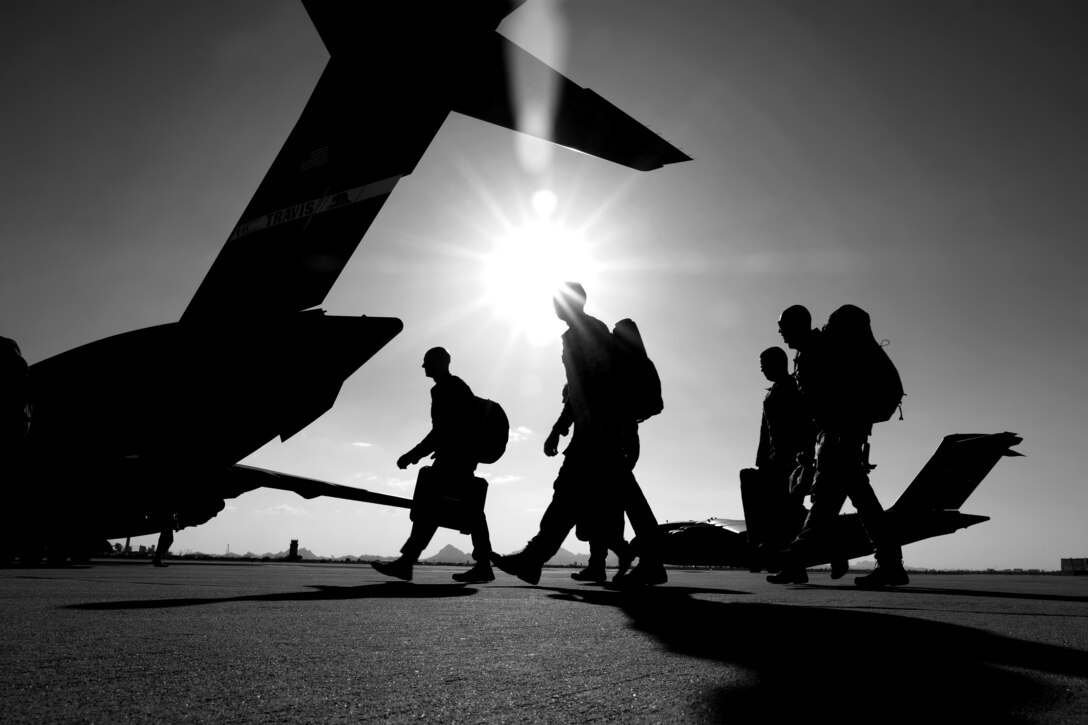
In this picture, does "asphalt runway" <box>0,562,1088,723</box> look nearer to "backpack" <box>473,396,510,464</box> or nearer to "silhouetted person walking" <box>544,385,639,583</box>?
"silhouetted person walking" <box>544,385,639,583</box>

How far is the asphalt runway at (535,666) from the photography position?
1123 mm

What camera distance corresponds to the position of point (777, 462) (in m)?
6.25

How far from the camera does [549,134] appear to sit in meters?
4.54

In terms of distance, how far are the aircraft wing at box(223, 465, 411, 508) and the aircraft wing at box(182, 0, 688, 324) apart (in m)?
4.50

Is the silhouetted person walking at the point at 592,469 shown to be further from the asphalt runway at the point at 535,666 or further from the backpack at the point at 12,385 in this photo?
the backpack at the point at 12,385

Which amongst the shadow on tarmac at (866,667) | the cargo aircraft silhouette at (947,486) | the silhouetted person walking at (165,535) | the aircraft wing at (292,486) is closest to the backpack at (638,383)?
the shadow on tarmac at (866,667)

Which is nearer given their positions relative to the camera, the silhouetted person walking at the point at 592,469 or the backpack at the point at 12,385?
the backpack at the point at 12,385

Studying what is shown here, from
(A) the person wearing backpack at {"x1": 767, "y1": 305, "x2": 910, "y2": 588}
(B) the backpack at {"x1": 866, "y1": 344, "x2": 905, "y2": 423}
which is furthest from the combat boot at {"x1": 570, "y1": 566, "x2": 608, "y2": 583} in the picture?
(B) the backpack at {"x1": 866, "y1": 344, "x2": 905, "y2": 423}

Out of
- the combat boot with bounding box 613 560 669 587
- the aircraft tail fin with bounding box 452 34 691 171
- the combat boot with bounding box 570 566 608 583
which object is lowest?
the combat boot with bounding box 570 566 608 583

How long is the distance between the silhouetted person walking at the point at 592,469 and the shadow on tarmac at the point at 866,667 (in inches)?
69.9

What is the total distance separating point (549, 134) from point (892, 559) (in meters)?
3.61

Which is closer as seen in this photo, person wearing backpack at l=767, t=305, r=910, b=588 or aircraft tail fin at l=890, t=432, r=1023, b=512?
person wearing backpack at l=767, t=305, r=910, b=588

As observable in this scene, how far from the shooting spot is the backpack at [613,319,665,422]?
4.48 m

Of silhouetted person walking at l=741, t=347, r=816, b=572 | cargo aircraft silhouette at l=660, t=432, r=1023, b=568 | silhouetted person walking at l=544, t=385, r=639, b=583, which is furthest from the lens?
cargo aircraft silhouette at l=660, t=432, r=1023, b=568
